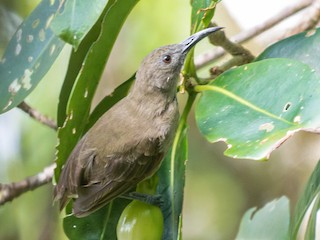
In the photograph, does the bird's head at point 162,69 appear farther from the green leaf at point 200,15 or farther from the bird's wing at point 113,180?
the bird's wing at point 113,180

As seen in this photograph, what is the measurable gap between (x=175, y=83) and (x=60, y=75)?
3.48 ft

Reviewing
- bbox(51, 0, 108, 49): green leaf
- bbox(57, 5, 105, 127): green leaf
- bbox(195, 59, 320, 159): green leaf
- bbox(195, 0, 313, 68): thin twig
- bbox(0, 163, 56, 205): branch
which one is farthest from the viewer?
bbox(195, 0, 313, 68): thin twig

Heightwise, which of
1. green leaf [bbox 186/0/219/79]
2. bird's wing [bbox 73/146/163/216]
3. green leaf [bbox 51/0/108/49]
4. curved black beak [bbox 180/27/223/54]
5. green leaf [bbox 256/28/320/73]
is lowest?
green leaf [bbox 256/28/320/73]

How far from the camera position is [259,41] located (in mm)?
2316

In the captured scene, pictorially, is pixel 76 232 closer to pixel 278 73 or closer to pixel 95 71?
pixel 95 71

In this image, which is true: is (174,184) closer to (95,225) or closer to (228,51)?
(95,225)

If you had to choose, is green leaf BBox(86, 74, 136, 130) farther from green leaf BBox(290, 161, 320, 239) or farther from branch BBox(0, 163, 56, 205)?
green leaf BBox(290, 161, 320, 239)

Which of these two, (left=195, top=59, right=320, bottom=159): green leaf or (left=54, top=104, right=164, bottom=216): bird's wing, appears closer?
(left=195, top=59, right=320, bottom=159): green leaf

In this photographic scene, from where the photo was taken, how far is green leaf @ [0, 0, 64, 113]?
4.08 ft

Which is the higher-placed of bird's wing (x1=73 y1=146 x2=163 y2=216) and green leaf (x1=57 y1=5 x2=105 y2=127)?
green leaf (x1=57 y1=5 x2=105 y2=127)

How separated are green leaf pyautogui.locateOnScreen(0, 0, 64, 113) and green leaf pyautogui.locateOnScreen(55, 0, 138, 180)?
0.25ft

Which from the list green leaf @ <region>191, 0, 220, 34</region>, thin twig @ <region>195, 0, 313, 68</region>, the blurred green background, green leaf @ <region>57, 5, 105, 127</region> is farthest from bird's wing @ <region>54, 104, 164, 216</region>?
the blurred green background

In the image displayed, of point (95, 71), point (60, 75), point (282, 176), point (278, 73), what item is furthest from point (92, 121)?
point (282, 176)

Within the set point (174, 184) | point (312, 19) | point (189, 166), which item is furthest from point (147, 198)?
point (189, 166)
